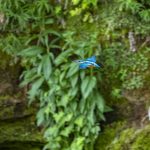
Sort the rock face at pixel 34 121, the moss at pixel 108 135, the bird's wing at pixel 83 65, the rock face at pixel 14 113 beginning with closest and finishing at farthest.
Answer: the rock face at pixel 34 121
the bird's wing at pixel 83 65
the moss at pixel 108 135
the rock face at pixel 14 113

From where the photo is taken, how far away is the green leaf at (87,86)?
12.7 ft

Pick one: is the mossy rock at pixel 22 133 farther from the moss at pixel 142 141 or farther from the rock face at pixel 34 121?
the moss at pixel 142 141

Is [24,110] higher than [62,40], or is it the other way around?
[62,40]

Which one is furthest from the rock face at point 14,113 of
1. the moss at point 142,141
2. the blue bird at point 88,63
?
the moss at point 142,141

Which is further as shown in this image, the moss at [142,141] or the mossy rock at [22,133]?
the mossy rock at [22,133]

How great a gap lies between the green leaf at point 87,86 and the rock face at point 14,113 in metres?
0.72

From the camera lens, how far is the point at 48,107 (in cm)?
405

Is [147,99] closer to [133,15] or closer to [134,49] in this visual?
[134,49]

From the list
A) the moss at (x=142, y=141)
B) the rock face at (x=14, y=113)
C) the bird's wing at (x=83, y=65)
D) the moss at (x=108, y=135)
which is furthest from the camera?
the rock face at (x=14, y=113)

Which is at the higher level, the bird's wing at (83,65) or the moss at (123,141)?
the bird's wing at (83,65)

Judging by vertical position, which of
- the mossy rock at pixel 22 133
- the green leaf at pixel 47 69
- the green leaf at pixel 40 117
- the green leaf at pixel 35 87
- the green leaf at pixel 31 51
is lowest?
the mossy rock at pixel 22 133

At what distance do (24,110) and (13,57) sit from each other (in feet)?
1.69

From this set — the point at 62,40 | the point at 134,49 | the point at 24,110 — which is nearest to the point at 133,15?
the point at 134,49

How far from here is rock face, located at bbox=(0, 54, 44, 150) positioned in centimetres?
442
